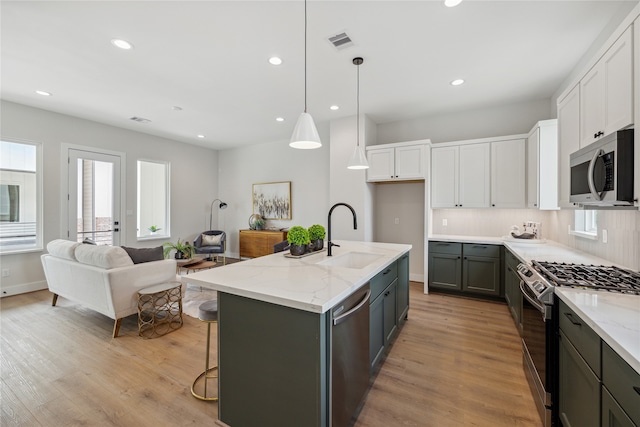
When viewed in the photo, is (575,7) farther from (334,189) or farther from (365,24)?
(334,189)

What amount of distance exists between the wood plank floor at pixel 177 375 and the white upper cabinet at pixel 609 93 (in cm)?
191

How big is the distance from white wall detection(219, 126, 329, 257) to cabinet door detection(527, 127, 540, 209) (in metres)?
3.38

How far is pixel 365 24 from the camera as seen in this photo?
2.40 meters

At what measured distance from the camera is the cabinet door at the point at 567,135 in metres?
2.12

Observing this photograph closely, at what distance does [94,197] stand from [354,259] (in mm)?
5267

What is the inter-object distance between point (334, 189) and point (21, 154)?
16.7 feet

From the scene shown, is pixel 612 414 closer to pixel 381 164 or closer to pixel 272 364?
pixel 272 364

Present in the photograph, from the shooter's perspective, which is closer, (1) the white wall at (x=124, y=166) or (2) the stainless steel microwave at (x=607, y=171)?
(2) the stainless steel microwave at (x=607, y=171)

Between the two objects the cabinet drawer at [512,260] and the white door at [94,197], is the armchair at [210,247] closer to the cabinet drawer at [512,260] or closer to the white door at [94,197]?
the white door at [94,197]

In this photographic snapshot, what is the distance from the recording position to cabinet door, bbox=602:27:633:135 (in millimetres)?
1474

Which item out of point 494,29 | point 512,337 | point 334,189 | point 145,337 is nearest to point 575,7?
point 494,29

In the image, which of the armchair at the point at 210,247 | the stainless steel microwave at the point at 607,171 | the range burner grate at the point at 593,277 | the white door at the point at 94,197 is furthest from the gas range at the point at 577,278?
the white door at the point at 94,197

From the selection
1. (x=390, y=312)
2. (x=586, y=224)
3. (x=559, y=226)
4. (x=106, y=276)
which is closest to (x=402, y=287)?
(x=390, y=312)

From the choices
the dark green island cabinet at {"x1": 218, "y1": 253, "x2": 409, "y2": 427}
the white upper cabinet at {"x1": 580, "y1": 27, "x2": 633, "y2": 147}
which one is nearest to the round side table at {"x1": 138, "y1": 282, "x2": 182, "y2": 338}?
the dark green island cabinet at {"x1": 218, "y1": 253, "x2": 409, "y2": 427}
